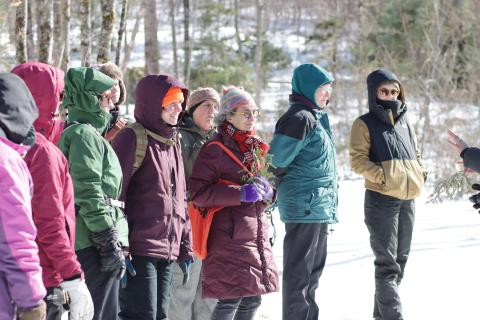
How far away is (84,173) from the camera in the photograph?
4.46 metres

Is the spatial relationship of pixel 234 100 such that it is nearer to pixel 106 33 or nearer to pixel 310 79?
pixel 310 79

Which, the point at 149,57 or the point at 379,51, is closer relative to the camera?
the point at 149,57

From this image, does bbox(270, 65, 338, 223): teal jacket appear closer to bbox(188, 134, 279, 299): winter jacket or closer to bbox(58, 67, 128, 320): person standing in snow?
bbox(188, 134, 279, 299): winter jacket

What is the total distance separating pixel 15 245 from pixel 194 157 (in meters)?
3.02

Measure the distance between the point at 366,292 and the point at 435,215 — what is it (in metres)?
3.83

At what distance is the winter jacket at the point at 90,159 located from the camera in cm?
445

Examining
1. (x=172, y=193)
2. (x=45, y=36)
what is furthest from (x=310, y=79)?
(x=45, y=36)

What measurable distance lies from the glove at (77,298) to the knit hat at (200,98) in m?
2.49

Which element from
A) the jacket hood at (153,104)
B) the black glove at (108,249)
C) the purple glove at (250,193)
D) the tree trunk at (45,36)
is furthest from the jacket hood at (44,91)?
the tree trunk at (45,36)

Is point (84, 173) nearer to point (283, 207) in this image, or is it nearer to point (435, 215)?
point (283, 207)

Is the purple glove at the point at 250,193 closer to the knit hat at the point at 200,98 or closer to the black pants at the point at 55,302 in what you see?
the knit hat at the point at 200,98

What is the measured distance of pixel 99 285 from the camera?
4551 millimetres

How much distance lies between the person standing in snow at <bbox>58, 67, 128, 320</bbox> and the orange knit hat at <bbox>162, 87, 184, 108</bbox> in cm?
49

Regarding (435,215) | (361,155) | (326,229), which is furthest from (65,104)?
(435,215)
